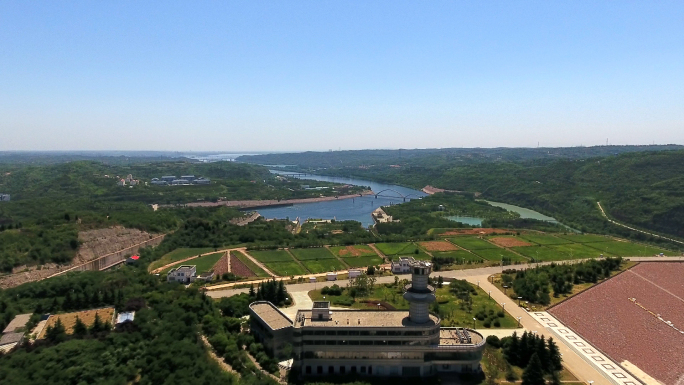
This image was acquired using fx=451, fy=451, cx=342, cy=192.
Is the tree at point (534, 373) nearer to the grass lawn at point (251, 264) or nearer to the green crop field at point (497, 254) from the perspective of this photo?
the grass lawn at point (251, 264)

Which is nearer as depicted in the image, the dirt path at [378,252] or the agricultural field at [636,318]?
the agricultural field at [636,318]

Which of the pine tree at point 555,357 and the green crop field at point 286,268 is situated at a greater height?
the pine tree at point 555,357

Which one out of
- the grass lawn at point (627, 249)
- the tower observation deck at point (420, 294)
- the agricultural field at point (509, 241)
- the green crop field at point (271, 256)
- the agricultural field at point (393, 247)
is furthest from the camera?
the agricultural field at point (509, 241)

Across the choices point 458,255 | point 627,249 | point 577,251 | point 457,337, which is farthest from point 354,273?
point 627,249

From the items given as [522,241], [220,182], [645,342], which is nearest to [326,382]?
[645,342]

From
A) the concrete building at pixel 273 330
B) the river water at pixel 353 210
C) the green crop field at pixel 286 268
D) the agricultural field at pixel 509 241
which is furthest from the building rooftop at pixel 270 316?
the river water at pixel 353 210

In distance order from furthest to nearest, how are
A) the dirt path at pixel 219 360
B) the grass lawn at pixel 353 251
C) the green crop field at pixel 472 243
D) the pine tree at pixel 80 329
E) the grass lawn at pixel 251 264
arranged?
the green crop field at pixel 472 243 → the grass lawn at pixel 353 251 → the grass lawn at pixel 251 264 → the pine tree at pixel 80 329 → the dirt path at pixel 219 360

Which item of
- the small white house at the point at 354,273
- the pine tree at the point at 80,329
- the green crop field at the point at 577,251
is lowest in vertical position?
the green crop field at the point at 577,251

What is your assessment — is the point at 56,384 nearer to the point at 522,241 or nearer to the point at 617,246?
the point at 522,241
